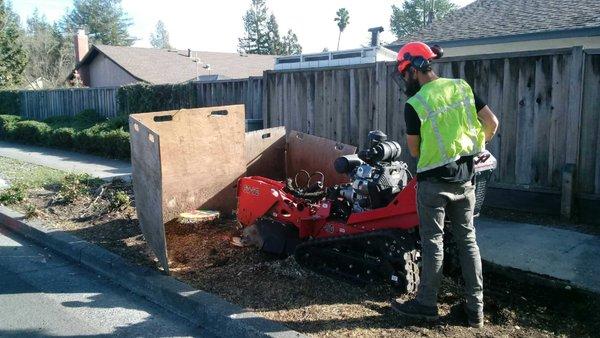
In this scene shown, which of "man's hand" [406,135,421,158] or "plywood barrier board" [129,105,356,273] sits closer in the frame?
Result: "man's hand" [406,135,421,158]

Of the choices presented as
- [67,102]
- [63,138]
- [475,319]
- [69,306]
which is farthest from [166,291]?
[67,102]

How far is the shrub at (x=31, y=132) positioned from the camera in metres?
17.9

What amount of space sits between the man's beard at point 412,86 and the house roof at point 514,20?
40.1 feet

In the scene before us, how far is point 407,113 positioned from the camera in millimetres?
3857

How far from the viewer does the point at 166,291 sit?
15.4 feet

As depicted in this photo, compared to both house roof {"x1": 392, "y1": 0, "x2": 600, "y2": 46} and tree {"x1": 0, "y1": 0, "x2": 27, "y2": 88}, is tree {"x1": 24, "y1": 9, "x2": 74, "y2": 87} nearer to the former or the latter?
tree {"x1": 0, "y1": 0, "x2": 27, "y2": 88}

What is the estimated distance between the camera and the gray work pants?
381 centimetres

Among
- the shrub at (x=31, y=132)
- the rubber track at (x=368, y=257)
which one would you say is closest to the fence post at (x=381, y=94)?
the rubber track at (x=368, y=257)

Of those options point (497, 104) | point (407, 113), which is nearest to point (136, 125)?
point (407, 113)

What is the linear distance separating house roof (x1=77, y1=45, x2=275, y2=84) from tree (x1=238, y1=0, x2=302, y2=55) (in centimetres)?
3372

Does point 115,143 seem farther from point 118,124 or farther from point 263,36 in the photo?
point 263,36

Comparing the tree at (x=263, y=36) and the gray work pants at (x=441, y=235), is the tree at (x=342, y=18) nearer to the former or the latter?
the tree at (x=263, y=36)

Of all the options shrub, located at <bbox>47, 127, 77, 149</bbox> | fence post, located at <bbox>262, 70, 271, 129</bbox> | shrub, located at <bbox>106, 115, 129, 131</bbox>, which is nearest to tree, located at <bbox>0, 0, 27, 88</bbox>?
shrub, located at <bbox>47, 127, 77, 149</bbox>

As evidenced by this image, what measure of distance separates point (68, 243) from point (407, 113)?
14.2 ft
